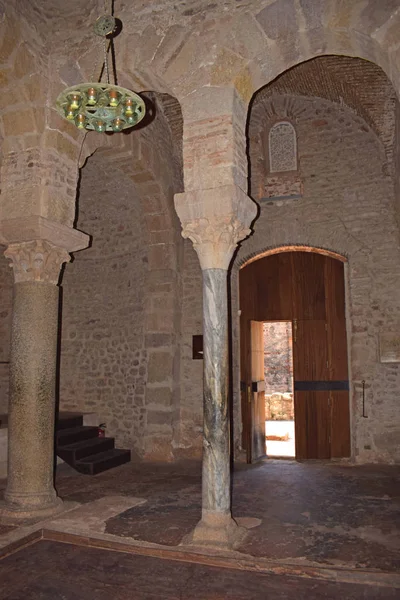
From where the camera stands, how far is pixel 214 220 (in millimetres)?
4223

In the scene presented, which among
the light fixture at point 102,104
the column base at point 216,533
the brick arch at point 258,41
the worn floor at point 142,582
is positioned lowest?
the worn floor at point 142,582

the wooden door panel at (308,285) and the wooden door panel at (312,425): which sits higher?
the wooden door panel at (308,285)

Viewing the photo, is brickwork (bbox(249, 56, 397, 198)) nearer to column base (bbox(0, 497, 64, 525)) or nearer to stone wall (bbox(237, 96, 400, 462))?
stone wall (bbox(237, 96, 400, 462))

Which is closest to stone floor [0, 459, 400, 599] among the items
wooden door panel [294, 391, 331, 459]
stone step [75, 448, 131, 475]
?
stone step [75, 448, 131, 475]

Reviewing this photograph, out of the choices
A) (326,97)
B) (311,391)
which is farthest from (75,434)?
(326,97)

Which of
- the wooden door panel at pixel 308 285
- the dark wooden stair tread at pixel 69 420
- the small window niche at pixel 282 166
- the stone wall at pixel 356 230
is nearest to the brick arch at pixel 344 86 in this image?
the stone wall at pixel 356 230

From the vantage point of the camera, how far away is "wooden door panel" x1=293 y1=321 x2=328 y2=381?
745 cm

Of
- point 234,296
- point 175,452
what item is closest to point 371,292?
point 234,296

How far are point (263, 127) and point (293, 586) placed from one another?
259 inches

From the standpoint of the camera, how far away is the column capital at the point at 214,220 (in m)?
4.19

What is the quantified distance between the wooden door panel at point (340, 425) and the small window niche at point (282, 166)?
122 inches

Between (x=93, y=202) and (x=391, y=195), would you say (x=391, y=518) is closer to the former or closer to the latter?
(x=391, y=195)

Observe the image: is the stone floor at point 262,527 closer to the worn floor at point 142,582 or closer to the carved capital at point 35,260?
the worn floor at point 142,582

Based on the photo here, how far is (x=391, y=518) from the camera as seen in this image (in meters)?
4.40
